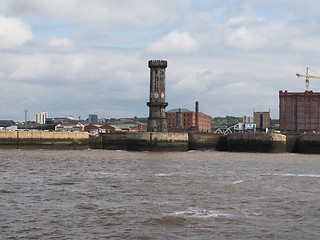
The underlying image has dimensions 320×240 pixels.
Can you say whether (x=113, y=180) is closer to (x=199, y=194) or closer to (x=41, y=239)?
(x=199, y=194)

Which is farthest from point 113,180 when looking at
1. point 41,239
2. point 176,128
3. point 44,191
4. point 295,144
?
point 176,128

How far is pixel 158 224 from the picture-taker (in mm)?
19922

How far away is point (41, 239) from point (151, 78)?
268ft

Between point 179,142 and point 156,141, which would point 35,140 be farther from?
point 179,142

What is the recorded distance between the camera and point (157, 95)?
96.7 meters

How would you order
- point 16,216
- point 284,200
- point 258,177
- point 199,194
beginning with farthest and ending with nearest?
point 258,177 < point 199,194 < point 284,200 < point 16,216

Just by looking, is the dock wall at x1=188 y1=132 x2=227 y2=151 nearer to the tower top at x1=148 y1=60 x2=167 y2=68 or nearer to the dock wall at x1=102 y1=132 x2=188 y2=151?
the dock wall at x1=102 y1=132 x2=188 y2=151

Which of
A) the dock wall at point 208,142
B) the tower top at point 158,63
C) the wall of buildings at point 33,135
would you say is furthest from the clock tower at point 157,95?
the wall of buildings at point 33,135

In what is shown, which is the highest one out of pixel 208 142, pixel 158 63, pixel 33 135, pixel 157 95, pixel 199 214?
pixel 158 63

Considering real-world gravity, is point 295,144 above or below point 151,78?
below

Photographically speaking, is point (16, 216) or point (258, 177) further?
point (258, 177)

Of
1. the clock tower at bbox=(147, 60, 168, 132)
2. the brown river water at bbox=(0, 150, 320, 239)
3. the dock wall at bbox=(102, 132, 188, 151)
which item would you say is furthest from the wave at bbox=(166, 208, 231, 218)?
the clock tower at bbox=(147, 60, 168, 132)

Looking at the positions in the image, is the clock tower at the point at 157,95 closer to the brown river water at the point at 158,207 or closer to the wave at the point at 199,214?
the brown river water at the point at 158,207

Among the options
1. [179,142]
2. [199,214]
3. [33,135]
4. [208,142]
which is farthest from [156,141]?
→ [199,214]
